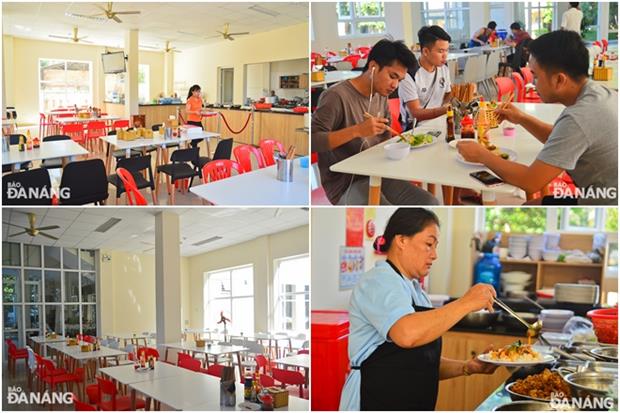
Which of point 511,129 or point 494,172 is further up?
point 511,129

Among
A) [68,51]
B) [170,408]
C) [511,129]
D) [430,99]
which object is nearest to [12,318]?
[170,408]

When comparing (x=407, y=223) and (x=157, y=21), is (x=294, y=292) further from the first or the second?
(x=157, y=21)

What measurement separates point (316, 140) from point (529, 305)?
1.85 m

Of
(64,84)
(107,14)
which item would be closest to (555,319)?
(107,14)

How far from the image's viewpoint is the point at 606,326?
8.21ft

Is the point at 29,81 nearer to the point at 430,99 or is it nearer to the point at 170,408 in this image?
the point at 170,408

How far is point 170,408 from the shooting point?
8.93ft

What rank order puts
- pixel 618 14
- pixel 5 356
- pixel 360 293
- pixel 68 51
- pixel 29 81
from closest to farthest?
pixel 360 293
pixel 618 14
pixel 5 356
pixel 29 81
pixel 68 51

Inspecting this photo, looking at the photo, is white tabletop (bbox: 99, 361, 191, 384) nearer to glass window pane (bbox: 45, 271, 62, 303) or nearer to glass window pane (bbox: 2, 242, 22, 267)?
glass window pane (bbox: 45, 271, 62, 303)

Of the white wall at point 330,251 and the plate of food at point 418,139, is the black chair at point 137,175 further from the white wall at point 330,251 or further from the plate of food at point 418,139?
the plate of food at point 418,139

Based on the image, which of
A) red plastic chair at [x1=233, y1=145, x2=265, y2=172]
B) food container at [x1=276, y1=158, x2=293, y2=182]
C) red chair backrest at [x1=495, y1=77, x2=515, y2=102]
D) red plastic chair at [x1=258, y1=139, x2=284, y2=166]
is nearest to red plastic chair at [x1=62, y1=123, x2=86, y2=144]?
red plastic chair at [x1=233, y1=145, x2=265, y2=172]

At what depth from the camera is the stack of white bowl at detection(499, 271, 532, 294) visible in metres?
3.33

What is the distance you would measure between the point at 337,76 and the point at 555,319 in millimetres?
1884

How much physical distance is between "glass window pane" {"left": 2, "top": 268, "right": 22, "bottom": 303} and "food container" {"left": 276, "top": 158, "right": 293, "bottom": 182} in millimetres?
1279
